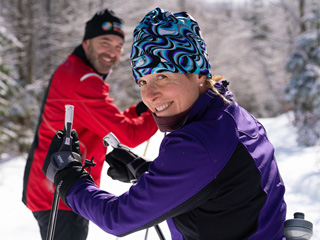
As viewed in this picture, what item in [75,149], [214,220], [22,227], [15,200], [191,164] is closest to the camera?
[191,164]

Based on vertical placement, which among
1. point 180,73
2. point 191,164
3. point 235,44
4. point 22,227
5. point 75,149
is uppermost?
point 235,44

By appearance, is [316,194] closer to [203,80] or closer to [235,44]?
[203,80]

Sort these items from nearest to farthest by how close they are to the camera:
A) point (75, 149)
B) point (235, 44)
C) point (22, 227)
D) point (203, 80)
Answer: point (203, 80)
point (75, 149)
point (22, 227)
point (235, 44)

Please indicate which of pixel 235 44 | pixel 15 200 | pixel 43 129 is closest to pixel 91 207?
pixel 43 129

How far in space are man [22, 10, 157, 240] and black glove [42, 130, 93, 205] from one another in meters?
0.68

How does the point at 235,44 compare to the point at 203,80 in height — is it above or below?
above

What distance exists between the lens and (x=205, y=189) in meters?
1.23

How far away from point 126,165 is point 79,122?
27.2 inches

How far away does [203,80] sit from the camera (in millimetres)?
1558

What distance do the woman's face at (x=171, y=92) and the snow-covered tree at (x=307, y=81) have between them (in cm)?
989

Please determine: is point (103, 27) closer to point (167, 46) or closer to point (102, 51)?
point (102, 51)

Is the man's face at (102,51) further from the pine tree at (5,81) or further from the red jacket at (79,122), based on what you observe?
the pine tree at (5,81)

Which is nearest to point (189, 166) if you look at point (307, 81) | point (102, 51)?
point (102, 51)

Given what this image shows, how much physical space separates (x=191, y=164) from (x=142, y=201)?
229 mm
